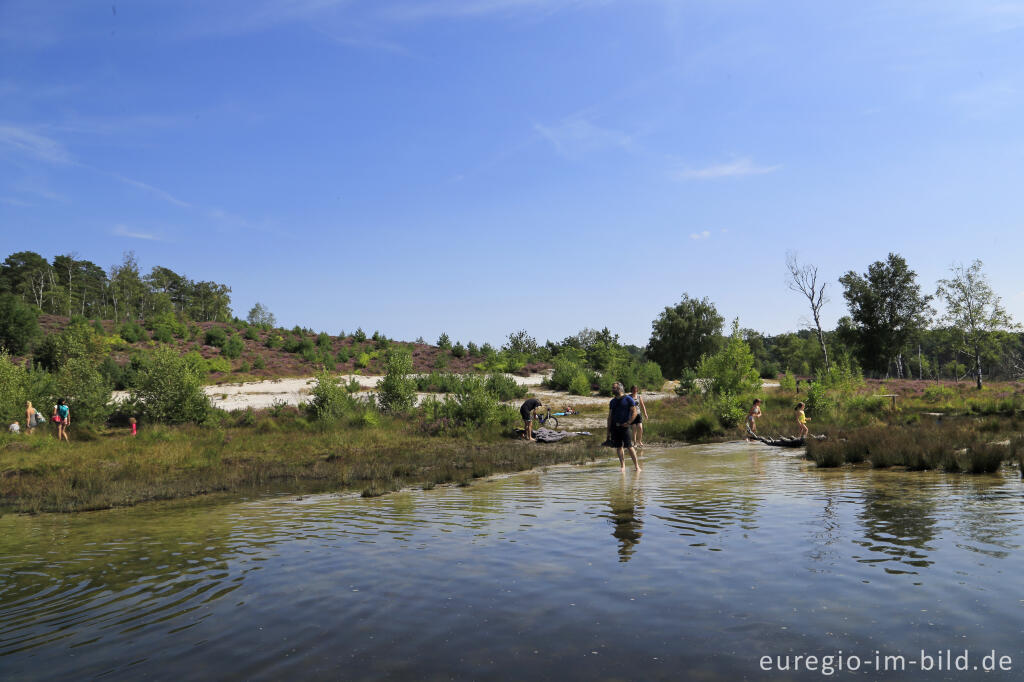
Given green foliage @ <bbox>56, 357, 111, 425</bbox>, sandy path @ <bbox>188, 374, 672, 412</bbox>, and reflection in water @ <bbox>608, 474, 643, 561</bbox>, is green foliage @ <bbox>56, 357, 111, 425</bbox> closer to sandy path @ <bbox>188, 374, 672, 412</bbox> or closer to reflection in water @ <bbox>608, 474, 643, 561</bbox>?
sandy path @ <bbox>188, 374, 672, 412</bbox>

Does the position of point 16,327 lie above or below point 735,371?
above

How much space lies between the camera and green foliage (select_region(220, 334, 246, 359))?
48.2m

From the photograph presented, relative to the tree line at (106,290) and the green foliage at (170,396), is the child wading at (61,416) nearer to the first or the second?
the green foliage at (170,396)

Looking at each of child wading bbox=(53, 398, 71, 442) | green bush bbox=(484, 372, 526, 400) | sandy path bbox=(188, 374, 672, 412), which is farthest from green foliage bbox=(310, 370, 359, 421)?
child wading bbox=(53, 398, 71, 442)

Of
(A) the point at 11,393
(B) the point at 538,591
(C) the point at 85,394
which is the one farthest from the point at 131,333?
(B) the point at 538,591

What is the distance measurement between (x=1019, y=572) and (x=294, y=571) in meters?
6.89

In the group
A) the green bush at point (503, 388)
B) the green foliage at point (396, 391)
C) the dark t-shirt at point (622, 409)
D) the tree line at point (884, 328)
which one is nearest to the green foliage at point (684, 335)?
the tree line at point (884, 328)

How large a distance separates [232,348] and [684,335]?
162ft

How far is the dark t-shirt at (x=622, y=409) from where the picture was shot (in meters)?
15.2

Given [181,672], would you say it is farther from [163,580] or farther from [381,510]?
[381,510]

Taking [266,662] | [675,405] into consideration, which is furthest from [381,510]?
[675,405]

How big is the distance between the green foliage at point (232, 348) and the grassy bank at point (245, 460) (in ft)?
82.4

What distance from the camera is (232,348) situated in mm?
48594

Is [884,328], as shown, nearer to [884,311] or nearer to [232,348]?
[884,311]
